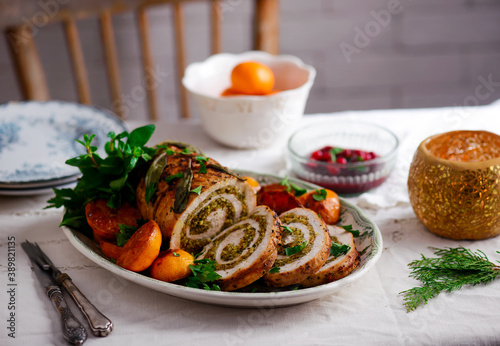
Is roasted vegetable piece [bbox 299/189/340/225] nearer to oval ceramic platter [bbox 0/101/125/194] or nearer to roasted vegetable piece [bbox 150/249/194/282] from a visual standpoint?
roasted vegetable piece [bbox 150/249/194/282]

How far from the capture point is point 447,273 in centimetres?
100

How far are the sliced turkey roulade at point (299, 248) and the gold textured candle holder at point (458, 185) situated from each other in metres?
0.25

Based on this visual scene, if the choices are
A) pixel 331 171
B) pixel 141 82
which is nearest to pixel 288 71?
pixel 331 171

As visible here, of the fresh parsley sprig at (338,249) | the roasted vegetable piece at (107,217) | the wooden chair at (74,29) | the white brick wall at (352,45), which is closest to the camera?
the fresh parsley sprig at (338,249)

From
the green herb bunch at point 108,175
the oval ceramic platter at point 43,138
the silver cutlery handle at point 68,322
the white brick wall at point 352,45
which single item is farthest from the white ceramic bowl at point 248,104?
the white brick wall at point 352,45

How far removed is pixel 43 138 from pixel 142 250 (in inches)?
28.9

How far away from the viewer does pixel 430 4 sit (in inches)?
115

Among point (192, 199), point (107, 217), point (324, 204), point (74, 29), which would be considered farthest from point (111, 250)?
point (74, 29)

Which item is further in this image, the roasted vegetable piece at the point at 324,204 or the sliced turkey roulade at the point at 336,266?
the roasted vegetable piece at the point at 324,204

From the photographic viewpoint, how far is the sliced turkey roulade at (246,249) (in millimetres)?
904

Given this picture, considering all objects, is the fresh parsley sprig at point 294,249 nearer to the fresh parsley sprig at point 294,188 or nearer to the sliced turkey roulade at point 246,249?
the sliced turkey roulade at point 246,249

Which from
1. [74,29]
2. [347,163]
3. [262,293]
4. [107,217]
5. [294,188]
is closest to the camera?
[262,293]

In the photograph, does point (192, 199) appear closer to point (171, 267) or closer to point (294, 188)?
point (171, 267)

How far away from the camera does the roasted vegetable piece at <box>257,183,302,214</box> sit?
1.09 metres
